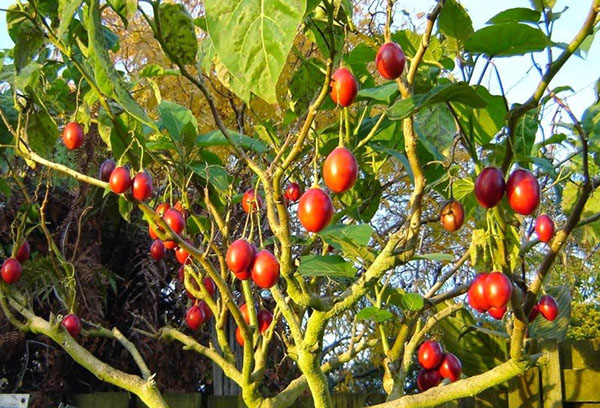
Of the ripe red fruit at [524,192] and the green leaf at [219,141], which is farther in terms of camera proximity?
the green leaf at [219,141]

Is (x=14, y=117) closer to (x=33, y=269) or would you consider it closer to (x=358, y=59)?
(x=33, y=269)

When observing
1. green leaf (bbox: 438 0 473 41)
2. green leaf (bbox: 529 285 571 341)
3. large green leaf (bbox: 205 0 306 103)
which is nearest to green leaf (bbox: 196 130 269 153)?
green leaf (bbox: 438 0 473 41)

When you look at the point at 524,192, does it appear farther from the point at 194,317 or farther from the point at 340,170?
the point at 194,317

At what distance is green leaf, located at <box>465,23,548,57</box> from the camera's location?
37.5 inches

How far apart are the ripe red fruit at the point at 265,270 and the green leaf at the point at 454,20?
455mm

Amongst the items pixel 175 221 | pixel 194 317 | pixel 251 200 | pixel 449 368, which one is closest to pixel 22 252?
pixel 194 317

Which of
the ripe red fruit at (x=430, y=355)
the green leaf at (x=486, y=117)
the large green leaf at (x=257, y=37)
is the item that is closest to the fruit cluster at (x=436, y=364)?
the ripe red fruit at (x=430, y=355)

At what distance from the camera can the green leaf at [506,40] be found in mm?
952

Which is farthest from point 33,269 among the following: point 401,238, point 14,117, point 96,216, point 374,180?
point 401,238

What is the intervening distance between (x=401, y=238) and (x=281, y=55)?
0.61 m

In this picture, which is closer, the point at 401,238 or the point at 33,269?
the point at 401,238

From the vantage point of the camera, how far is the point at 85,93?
5.34 feet

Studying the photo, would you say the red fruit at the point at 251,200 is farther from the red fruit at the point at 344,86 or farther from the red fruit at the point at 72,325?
the red fruit at the point at 72,325

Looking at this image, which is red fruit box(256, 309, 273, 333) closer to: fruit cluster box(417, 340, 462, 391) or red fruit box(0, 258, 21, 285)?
fruit cluster box(417, 340, 462, 391)
